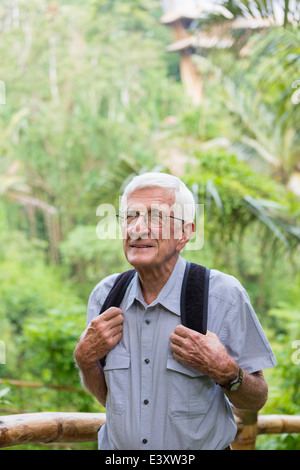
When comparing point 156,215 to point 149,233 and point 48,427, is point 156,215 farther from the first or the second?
point 48,427

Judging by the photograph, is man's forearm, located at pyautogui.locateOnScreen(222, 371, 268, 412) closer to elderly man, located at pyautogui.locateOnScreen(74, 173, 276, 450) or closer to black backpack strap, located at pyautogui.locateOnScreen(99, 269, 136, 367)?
elderly man, located at pyautogui.locateOnScreen(74, 173, 276, 450)

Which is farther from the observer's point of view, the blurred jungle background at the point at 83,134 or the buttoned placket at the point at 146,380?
the blurred jungle background at the point at 83,134

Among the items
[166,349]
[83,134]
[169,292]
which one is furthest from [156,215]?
[83,134]

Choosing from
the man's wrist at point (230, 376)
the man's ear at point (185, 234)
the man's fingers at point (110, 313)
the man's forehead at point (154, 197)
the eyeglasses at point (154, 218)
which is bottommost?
the man's wrist at point (230, 376)

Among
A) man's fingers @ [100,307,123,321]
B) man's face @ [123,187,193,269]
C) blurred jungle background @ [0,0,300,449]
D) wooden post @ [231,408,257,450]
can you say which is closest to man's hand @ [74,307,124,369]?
man's fingers @ [100,307,123,321]

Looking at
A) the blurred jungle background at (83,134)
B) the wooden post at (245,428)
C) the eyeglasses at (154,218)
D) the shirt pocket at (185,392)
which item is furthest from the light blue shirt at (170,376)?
the blurred jungle background at (83,134)

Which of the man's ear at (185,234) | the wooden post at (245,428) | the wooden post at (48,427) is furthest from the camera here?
the wooden post at (245,428)

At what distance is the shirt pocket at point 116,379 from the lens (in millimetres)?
1147

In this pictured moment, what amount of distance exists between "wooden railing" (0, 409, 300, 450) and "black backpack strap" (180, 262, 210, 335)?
2.03ft

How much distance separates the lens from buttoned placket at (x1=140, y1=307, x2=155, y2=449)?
3.65 feet

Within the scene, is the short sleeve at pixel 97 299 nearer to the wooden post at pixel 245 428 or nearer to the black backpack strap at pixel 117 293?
the black backpack strap at pixel 117 293

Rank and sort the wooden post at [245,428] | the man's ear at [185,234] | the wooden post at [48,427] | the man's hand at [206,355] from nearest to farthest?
the man's hand at [206,355]
the man's ear at [185,234]
the wooden post at [48,427]
the wooden post at [245,428]

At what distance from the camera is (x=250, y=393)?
1.15m

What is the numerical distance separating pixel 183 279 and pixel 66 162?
14.0m
